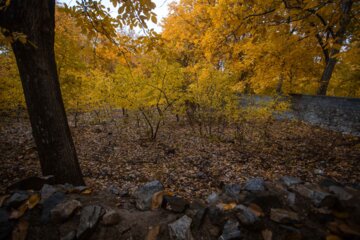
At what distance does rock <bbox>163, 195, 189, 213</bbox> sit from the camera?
78.4 inches

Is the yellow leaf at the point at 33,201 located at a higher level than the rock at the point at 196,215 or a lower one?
higher

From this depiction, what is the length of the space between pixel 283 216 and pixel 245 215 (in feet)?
1.29

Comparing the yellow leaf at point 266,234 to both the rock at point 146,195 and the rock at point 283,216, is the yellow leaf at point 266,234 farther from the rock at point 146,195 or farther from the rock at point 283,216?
the rock at point 146,195

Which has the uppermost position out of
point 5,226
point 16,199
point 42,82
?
point 42,82

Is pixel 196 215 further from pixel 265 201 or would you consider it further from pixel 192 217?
pixel 265 201

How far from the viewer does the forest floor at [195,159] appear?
4148 mm

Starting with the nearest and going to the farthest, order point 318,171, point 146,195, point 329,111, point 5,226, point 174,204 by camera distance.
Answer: point 5,226 → point 174,204 → point 146,195 → point 318,171 → point 329,111

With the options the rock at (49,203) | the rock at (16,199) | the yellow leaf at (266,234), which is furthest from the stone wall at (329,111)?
the rock at (16,199)

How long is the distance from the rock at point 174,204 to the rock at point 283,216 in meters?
0.94

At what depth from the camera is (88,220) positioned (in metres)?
1.78

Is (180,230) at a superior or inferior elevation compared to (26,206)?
inferior

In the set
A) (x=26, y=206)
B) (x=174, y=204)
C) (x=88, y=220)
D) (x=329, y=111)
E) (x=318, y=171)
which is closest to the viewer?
(x=88, y=220)

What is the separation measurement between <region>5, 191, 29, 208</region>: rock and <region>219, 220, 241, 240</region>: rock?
2.22 meters

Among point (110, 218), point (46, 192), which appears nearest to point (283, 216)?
point (110, 218)
